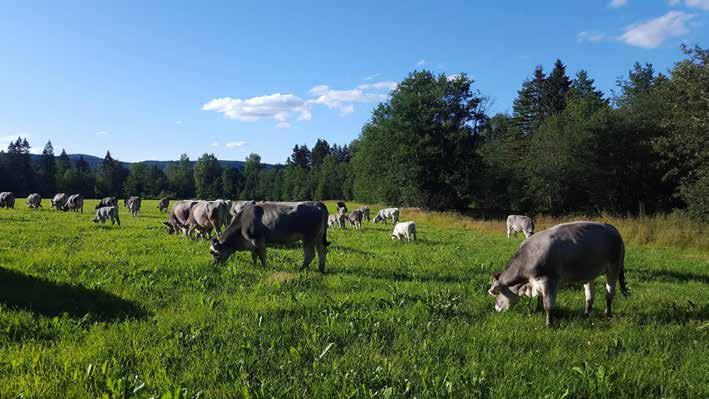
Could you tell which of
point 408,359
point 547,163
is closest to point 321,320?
point 408,359

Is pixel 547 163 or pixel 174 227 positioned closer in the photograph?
pixel 174 227

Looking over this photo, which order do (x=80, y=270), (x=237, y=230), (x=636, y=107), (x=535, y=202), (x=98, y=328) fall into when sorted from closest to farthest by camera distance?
1. (x=98, y=328)
2. (x=80, y=270)
3. (x=237, y=230)
4. (x=636, y=107)
5. (x=535, y=202)

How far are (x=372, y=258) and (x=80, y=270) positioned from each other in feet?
26.9

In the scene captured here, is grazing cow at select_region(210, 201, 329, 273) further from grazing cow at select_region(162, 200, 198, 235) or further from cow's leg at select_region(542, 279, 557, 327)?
grazing cow at select_region(162, 200, 198, 235)

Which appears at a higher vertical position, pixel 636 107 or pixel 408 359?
pixel 636 107

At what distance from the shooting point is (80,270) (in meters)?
9.88

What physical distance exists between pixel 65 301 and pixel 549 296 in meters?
8.28

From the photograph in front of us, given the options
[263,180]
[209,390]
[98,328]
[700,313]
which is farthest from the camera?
[263,180]

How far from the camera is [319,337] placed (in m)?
5.79

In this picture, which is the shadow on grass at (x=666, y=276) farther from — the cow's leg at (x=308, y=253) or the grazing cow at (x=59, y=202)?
the grazing cow at (x=59, y=202)

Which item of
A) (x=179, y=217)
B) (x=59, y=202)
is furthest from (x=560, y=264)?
(x=59, y=202)

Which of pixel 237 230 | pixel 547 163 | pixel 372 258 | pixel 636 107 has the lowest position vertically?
pixel 372 258

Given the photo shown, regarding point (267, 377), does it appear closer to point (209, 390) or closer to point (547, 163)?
point (209, 390)

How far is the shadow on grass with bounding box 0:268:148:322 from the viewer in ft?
21.9
